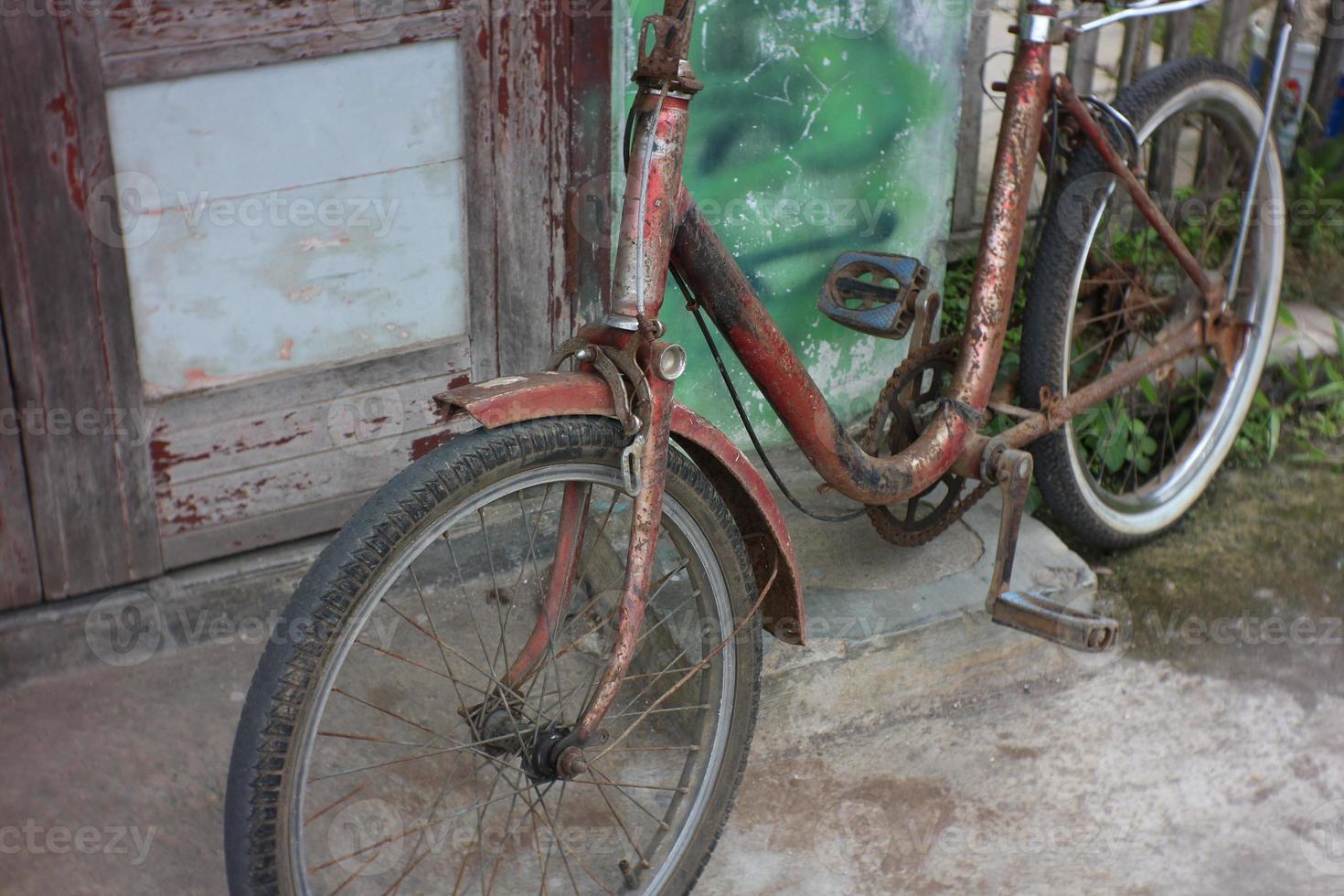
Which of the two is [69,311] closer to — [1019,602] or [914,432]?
[914,432]

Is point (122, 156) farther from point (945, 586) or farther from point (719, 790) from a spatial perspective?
point (945, 586)

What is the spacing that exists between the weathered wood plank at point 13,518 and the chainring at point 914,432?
167 centimetres

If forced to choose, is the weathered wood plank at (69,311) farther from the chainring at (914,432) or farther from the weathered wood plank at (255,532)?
the chainring at (914,432)

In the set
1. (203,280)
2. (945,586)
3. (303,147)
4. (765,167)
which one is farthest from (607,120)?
(945,586)

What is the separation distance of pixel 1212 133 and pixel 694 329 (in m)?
1.83

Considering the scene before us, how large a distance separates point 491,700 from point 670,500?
418 millimetres

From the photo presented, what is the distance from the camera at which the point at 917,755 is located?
118 inches

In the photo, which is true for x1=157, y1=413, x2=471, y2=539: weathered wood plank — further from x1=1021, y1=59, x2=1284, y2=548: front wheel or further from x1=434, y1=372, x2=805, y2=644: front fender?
x1=1021, y1=59, x2=1284, y2=548: front wheel

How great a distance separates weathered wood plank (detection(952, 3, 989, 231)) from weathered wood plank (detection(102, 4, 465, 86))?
1.63m

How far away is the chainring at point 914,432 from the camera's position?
2.83 metres

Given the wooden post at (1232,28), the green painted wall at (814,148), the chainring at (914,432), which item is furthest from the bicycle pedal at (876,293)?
the wooden post at (1232,28)

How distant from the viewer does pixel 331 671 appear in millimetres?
1892

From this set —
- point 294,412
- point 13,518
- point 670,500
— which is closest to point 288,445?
point 294,412

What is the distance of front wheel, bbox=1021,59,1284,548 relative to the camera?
3.06 m
